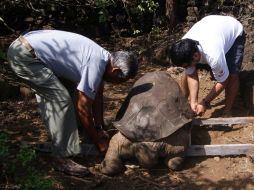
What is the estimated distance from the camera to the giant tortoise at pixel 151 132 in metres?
4.73

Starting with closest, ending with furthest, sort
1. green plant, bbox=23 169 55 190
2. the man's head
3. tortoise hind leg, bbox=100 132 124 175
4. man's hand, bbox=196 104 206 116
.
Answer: green plant, bbox=23 169 55 190, the man's head, tortoise hind leg, bbox=100 132 124 175, man's hand, bbox=196 104 206 116

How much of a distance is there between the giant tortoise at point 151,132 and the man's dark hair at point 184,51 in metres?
0.32

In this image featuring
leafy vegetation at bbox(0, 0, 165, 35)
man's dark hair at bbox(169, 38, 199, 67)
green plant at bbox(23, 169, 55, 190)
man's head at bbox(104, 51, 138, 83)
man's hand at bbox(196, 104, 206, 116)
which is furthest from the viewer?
leafy vegetation at bbox(0, 0, 165, 35)

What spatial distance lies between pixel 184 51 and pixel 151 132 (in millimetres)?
881

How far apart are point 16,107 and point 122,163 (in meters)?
2.01

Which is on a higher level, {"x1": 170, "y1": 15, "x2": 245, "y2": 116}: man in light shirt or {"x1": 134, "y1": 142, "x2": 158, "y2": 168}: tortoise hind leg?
{"x1": 170, "y1": 15, "x2": 245, "y2": 116}: man in light shirt

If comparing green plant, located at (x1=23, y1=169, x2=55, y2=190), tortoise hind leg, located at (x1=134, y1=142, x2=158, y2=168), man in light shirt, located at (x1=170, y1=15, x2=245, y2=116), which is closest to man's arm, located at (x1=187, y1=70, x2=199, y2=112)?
man in light shirt, located at (x1=170, y1=15, x2=245, y2=116)

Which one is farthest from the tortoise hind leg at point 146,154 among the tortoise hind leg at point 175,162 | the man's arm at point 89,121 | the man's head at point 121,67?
the man's head at point 121,67

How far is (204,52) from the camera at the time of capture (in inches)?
199

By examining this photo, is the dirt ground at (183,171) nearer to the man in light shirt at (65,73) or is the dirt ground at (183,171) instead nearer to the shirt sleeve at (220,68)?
the man in light shirt at (65,73)

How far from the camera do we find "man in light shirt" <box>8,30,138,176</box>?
15.0 feet

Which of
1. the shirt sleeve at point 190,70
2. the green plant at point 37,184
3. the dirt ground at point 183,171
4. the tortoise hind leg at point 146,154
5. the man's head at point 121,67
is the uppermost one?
the man's head at point 121,67

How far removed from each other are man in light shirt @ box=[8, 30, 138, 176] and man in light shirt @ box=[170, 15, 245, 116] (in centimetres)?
65

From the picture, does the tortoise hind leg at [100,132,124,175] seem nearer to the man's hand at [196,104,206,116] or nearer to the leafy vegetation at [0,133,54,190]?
the leafy vegetation at [0,133,54,190]
